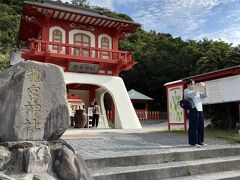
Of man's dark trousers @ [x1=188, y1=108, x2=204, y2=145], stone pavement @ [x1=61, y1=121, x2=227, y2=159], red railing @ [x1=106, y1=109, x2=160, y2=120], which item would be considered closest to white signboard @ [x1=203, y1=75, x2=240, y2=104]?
stone pavement @ [x1=61, y1=121, x2=227, y2=159]

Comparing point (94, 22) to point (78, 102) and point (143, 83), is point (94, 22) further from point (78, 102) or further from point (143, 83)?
point (143, 83)

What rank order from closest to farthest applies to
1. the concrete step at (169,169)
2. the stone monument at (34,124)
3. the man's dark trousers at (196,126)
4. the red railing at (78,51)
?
the stone monument at (34,124) < the concrete step at (169,169) < the man's dark trousers at (196,126) < the red railing at (78,51)

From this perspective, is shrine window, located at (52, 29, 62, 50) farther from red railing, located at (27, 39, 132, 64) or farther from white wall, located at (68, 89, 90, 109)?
white wall, located at (68, 89, 90, 109)

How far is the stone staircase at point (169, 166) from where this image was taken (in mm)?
4949

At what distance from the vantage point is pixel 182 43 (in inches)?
1341

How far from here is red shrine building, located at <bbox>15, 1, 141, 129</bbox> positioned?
15102 millimetres

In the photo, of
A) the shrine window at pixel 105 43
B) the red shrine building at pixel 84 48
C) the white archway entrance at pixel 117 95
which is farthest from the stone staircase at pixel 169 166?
the shrine window at pixel 105 43

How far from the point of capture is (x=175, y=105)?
10992mm

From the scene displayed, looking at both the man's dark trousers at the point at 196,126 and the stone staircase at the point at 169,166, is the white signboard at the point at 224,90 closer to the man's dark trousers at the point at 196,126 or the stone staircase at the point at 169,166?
the man's dark trousers at the point at 196,126

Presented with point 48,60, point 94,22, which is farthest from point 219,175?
point 94,22

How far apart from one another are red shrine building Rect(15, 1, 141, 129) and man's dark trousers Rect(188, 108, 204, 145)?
840 centimetres

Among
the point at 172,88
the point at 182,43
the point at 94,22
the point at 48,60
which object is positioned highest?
the point at 182,43

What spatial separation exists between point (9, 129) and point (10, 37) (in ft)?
98.1

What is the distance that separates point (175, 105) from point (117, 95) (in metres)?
5.76
